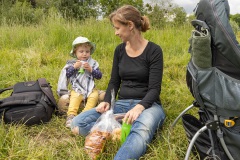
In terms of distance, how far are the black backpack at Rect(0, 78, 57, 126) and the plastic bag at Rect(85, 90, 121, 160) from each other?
797 millimetres

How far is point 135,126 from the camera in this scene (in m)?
2.38

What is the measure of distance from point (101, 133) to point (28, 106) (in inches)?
39.9

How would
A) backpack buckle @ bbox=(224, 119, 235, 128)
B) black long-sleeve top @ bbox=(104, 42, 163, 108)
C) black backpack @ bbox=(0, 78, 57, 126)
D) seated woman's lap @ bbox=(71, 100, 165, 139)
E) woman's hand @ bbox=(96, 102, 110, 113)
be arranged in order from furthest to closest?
black backpack @ bbox=(0, 78, 57, 126)
woman's hand @ bbox=(96, 102, 110, 113)
black long-sleeve top @ bbox=(104, 42, 163, 108)
seated woman's lap @ bbox=(71, 100, 165, 139)
backpack buckle @ bbox=(224, 119, 235, 128)

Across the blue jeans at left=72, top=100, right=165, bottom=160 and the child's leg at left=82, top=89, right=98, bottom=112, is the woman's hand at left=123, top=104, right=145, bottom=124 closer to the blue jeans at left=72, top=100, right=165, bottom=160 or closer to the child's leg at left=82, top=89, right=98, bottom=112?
the blue jeans at left=72, top=100, right=165, bottom=160

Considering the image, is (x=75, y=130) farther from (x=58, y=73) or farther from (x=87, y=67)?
(x=58, y=73)

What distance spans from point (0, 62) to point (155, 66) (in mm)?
3621

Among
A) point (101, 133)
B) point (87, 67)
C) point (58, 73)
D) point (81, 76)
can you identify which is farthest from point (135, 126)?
point (58, 73)

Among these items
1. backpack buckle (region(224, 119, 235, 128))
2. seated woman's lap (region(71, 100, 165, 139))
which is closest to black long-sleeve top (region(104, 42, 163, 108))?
seated woman's lap (region(71, 100, 165, 139))

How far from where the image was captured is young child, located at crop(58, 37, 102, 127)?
11.2 feet

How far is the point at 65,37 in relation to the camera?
629cm

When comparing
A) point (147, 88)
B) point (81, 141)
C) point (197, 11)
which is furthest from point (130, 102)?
point (197, 11)

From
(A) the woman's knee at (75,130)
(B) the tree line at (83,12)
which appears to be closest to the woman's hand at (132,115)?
(A) the woman's knee at (75,130)

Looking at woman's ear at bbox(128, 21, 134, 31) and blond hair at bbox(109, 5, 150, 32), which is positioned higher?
blond hair at bbox(109, 5, 150, 32)

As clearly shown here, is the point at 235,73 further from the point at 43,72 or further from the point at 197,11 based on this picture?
the point at 43,72
